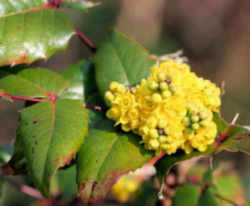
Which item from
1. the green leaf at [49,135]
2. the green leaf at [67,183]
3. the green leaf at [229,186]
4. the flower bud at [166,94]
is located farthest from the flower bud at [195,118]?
the green leaf at [67,183]

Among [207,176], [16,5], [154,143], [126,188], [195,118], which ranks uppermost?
[16,5]

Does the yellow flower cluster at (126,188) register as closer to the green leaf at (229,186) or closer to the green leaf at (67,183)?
the green leaf at (67,183)

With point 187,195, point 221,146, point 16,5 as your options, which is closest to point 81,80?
point 16,5

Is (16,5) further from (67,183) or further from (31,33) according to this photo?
(67,183)

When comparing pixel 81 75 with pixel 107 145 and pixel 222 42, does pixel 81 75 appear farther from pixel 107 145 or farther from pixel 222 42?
pixel 222 42

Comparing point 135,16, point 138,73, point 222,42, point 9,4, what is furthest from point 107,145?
point 222,42

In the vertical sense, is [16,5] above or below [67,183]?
above
